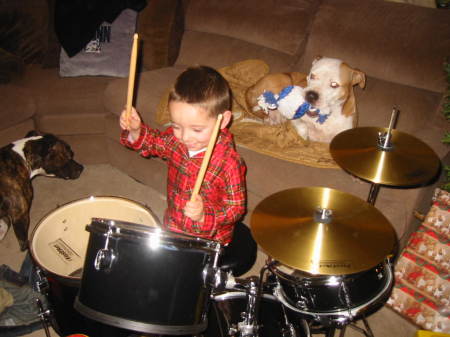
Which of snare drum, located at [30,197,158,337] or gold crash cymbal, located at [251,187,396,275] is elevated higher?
gold crash cymbal, located at [251,187,396,275]

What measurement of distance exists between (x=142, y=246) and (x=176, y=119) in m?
0.41

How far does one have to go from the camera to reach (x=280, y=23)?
2.30 metres

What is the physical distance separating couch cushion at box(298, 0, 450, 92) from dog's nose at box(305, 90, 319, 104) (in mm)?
436

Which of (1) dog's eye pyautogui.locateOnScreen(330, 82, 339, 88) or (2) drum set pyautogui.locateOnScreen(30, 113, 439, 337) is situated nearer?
(2) drum set pyautogui.locateOnScreen(30, 113, 439, 337)

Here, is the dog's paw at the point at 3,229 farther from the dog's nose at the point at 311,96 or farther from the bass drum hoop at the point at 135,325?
the dog's nose at the point at 311,96

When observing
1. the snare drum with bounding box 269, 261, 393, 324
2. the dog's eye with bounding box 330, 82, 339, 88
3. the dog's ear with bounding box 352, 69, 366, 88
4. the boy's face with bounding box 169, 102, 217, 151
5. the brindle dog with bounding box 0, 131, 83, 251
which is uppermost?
the dog's ear with bounding box 352, 69, 366, 88

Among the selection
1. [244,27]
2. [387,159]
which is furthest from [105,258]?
[244,27]

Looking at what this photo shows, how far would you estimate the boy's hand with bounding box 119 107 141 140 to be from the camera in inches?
49.8

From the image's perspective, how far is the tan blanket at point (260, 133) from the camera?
1800mm

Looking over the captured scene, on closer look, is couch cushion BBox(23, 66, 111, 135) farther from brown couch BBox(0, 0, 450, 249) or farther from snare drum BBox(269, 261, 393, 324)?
snare drum BBox(269, 261, 393, 324)

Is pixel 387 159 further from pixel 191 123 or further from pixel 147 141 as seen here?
pixel 147 141

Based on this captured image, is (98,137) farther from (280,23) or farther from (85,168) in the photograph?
(280,23)

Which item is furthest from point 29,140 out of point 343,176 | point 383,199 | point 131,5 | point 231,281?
point 383,199

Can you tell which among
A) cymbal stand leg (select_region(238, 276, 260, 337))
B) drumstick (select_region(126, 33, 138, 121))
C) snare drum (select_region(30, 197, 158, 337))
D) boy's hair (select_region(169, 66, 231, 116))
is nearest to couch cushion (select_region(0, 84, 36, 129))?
snare drum (select_region(30, 197, 158, 337))
